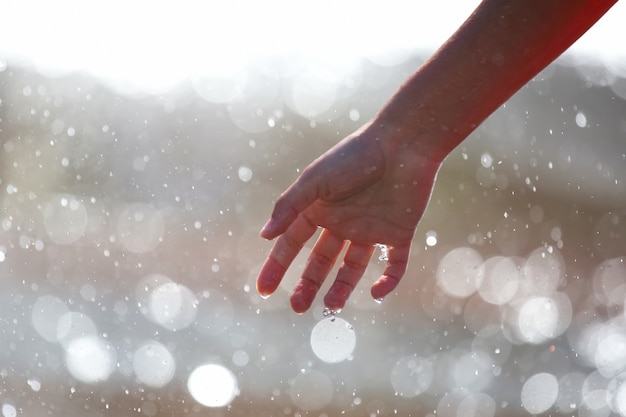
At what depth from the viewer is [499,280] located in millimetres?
5184

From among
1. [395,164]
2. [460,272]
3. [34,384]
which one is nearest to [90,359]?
[34,384]

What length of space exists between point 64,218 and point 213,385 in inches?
83.8

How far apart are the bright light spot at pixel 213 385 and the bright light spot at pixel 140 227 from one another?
1.59m

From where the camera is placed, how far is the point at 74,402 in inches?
111

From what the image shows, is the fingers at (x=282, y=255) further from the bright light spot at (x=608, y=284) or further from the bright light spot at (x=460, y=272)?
the bright light spot at (x=608, y=284)

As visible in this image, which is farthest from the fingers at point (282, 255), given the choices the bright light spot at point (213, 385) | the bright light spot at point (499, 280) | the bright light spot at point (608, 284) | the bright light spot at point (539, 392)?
the bright light spot at point (608, 284)

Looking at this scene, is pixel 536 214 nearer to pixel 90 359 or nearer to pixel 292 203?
pixel 90 359

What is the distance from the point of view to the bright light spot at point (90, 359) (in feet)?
10.4

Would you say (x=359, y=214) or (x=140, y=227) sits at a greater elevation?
(x=140, y=227)

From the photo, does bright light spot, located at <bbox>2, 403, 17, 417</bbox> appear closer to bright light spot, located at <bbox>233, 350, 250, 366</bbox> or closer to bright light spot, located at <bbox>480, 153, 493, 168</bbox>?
bright light spot, located at <bbox>233, 350, 250, 366</bbox>

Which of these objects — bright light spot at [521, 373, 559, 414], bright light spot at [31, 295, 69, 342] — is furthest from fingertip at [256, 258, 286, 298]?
bright light spot at [31, 295, 69, 342]

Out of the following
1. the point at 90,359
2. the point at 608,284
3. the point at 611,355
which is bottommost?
the point at 611,355

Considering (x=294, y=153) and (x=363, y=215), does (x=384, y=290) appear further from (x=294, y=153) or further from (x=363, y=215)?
(x=294, y=153)

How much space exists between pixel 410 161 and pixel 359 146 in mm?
98
